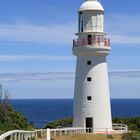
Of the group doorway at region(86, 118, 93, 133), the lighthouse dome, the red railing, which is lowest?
doorway at region(86, 118, 93, 133)

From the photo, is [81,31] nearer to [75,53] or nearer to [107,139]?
[75,53]

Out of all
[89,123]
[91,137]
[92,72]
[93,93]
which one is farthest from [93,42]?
[91,137]

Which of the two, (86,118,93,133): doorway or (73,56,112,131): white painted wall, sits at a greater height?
(73,56,112,131): white painted wall

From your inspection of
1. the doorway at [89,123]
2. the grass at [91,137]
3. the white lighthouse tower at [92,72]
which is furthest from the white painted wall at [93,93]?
the grass at [91,137]

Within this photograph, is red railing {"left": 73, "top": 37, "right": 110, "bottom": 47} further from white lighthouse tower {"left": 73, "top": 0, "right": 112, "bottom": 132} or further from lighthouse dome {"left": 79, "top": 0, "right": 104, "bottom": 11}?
lighthouse dome {"left": 79, "top": 0, "right": 104, "bottom": 11}

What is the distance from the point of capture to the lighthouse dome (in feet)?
117

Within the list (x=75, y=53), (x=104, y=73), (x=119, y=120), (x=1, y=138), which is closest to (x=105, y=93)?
(x=104, y=73)

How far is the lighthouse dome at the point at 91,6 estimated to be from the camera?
35.8 meters

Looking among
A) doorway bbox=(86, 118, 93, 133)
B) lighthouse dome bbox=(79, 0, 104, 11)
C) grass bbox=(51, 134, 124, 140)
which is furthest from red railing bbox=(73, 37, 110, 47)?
grass bbox=(51, 134, 124, 140)

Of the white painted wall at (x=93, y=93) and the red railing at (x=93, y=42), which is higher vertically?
the red railing at (x=93, y=42)

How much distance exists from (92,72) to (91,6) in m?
4.76

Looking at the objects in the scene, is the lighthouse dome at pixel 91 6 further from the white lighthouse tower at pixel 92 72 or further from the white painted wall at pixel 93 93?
the white painted wall at pixel 93 93

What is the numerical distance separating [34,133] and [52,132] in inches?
183

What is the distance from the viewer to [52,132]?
3080 cm
